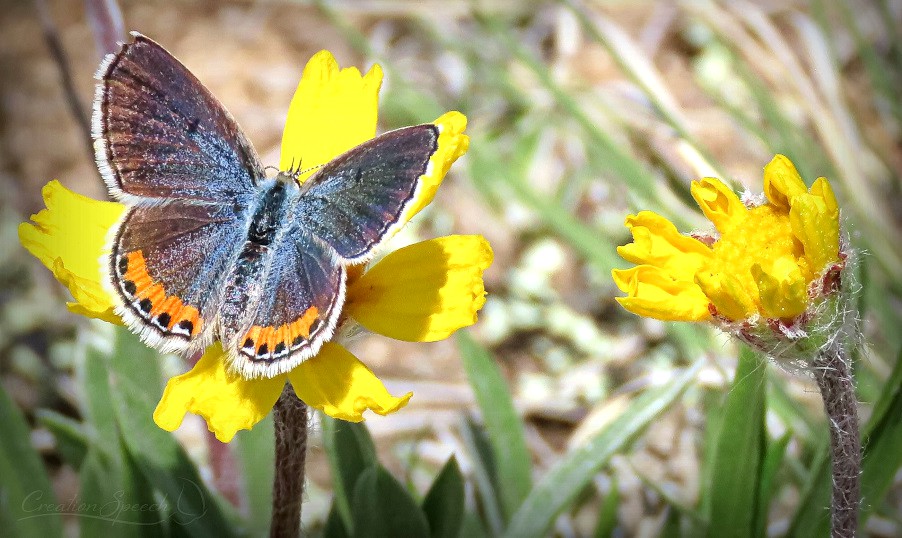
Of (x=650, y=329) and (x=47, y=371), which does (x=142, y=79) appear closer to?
(x=47, y=371)

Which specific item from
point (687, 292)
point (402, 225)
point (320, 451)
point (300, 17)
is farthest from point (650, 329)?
point (300, 17)

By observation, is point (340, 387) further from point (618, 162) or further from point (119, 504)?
point (618, 162)

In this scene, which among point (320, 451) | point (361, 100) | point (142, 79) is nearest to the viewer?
point (142, 79)

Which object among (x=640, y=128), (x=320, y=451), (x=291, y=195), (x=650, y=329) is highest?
(x=291, y=195)

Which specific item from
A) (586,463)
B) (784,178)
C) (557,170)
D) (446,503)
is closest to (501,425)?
(586,463)

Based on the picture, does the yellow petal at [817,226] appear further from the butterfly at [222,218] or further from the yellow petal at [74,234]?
the yellow petal at [74,234]

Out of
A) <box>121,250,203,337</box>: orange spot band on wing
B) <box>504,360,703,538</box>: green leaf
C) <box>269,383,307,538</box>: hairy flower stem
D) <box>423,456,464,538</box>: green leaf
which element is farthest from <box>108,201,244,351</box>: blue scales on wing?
<box>504,360,703,538</box>: green leaf

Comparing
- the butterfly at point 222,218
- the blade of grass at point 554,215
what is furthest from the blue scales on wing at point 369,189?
the blade of grass at point 554,215
